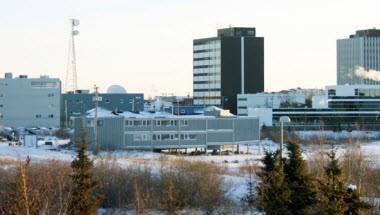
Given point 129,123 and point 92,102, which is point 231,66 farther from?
point 129,123

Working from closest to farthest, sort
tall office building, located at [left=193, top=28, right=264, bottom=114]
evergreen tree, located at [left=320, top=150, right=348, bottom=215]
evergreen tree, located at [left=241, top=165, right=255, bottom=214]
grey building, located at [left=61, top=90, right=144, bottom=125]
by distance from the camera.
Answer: evergreen tree, located at [left=320, top=150, right=348, bottom=215] → evergreen tree, located at [left=241, top=165, right=255, bottom=214] → grey building, located at [left=61, top=90, right=144, bottom=125] → tall office building, located at [left=193, top=28, right=264, bottom=114]

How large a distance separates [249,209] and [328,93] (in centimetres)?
10029

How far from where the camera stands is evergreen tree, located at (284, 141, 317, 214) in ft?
79.3

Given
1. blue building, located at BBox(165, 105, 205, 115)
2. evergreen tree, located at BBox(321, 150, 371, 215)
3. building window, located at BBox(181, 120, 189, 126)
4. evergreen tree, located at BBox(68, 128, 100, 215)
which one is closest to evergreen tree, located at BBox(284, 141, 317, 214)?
evergreen tree, located at BBox(321, 150, 371, 215)

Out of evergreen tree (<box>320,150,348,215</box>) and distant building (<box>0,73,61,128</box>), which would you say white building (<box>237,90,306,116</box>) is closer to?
distant building (<box>0,73,61,128</box>)

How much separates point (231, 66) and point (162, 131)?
86.2 meters

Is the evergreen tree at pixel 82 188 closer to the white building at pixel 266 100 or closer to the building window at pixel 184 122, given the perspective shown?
the building window at pixel 184 122

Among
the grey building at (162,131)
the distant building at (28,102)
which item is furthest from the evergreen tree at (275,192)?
the distant building at (28,102)

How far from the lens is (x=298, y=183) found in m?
25.0

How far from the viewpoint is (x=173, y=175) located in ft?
140

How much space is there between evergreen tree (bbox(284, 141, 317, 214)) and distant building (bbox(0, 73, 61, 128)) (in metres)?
113

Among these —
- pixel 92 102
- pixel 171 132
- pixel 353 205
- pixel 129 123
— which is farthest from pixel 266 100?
pixel 353 205

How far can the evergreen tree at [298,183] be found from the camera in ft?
79.3

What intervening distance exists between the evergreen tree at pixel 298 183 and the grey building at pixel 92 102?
386 feet
